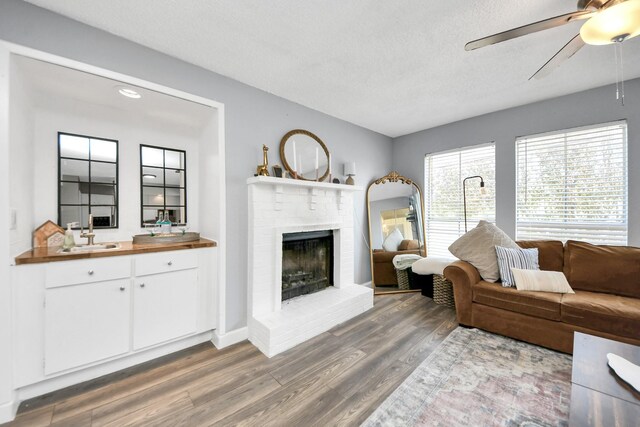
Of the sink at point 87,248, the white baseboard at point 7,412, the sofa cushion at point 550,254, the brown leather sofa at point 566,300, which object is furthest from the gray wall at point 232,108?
the sofa cushion at point 550,254

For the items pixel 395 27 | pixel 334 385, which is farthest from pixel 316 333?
pixel 395 27

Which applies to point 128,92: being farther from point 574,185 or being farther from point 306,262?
point 574,185

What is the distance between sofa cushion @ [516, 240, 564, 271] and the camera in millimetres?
2693

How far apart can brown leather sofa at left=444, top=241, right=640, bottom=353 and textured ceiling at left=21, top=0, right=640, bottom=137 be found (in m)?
1.85

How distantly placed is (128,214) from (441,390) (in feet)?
10.3

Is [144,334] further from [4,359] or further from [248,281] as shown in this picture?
[248,281]

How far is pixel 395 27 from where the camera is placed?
1.79 m

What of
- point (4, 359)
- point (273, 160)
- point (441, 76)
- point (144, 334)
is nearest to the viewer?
point (4, 359)

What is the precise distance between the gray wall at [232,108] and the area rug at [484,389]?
165 centimetres

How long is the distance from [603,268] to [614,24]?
2354mm

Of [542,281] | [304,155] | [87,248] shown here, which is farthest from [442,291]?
[87,248]

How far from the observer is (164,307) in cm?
214

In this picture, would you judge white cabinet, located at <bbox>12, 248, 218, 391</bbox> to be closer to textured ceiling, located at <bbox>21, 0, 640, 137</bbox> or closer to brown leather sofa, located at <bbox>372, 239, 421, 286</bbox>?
textured ceiling, located at <bbox>21, 0, 640, 137</bbox>

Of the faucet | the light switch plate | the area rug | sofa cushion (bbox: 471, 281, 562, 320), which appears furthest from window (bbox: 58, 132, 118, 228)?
sofa cushion (bbox: 471, 281, 562, 320)
